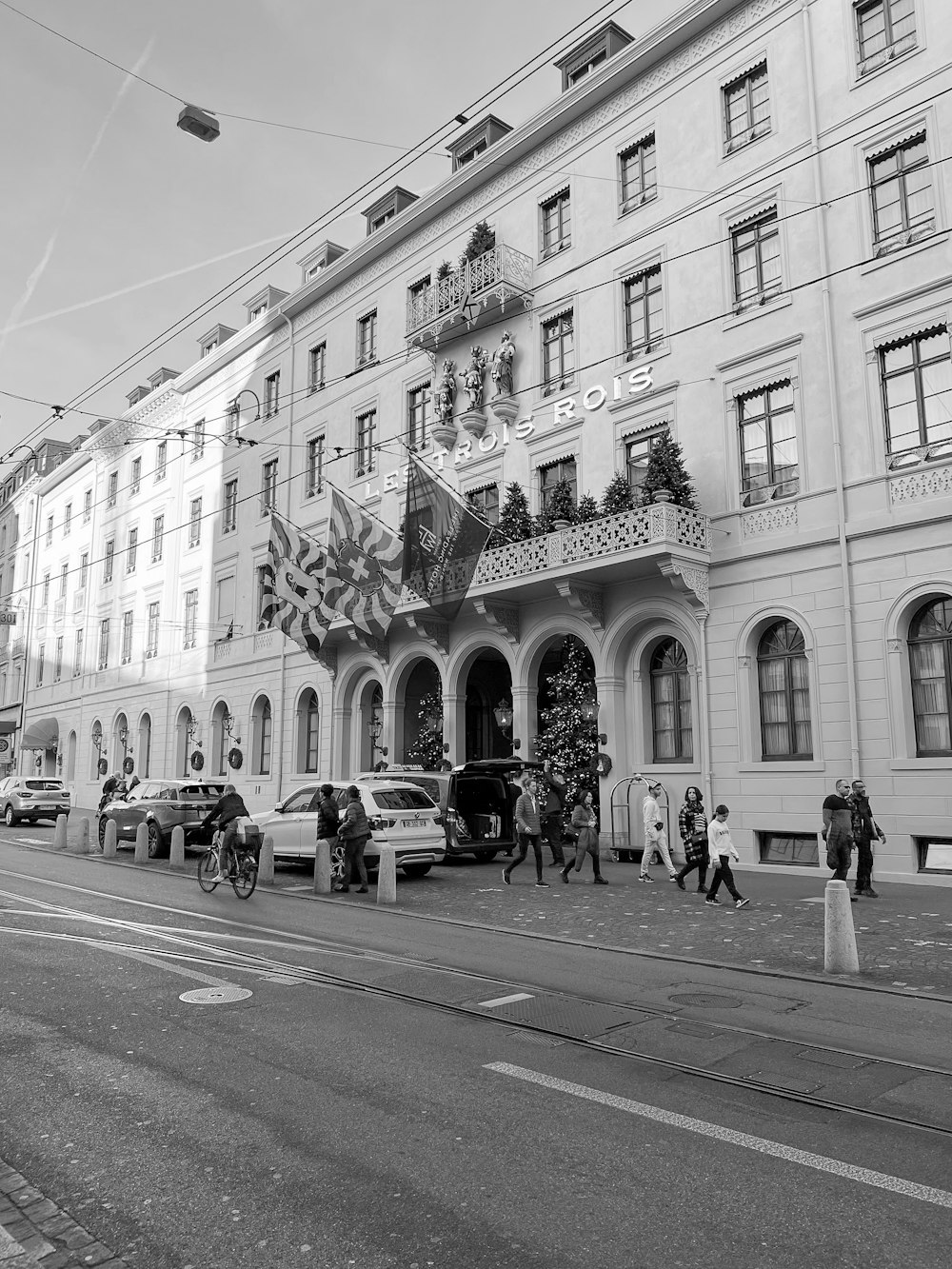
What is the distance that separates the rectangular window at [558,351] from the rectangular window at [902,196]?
7831 millimetres

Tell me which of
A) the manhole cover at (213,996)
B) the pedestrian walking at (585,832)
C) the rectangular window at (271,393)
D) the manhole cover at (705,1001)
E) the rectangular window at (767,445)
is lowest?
the manhole cover at (705,1001)

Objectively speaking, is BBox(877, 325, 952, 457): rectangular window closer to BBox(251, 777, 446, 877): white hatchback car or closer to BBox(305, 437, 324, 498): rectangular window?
BBox(251, 777, 446, 877): white hatchback car

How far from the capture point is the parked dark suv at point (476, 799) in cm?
1950

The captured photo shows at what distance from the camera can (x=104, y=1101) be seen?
538cm

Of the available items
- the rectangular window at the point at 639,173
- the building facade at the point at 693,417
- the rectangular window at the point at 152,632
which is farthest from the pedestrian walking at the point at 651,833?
the rectangular window at the point at 152,632

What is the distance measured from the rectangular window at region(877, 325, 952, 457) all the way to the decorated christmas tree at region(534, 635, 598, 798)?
855 cm

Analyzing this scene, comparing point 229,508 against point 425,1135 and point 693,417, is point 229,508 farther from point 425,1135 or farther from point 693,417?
point 425,1135

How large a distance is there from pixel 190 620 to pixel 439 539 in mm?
19434

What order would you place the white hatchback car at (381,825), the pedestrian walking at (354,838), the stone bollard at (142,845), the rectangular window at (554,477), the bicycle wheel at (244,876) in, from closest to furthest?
the bicycle wheel at (244,876)
the pedestrian walking at (354,838)
the white hatchback car at (381,825)
the stone bollard at (142,845)
the rectangular window at (554,477)

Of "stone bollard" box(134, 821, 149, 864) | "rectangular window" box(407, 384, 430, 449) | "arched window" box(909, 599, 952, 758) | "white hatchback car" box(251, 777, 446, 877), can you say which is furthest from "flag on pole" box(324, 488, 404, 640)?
"arched window" box(909, 599, 952, 758)

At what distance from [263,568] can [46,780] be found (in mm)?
10971

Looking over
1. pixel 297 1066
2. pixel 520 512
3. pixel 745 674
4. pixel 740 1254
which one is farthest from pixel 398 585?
pixel 740 1254

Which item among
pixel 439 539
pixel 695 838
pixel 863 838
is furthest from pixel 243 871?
pixel 439 539

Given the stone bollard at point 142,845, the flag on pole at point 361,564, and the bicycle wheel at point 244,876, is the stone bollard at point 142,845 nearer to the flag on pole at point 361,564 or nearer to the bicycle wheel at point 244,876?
the bicycle wheel at point 244,876
